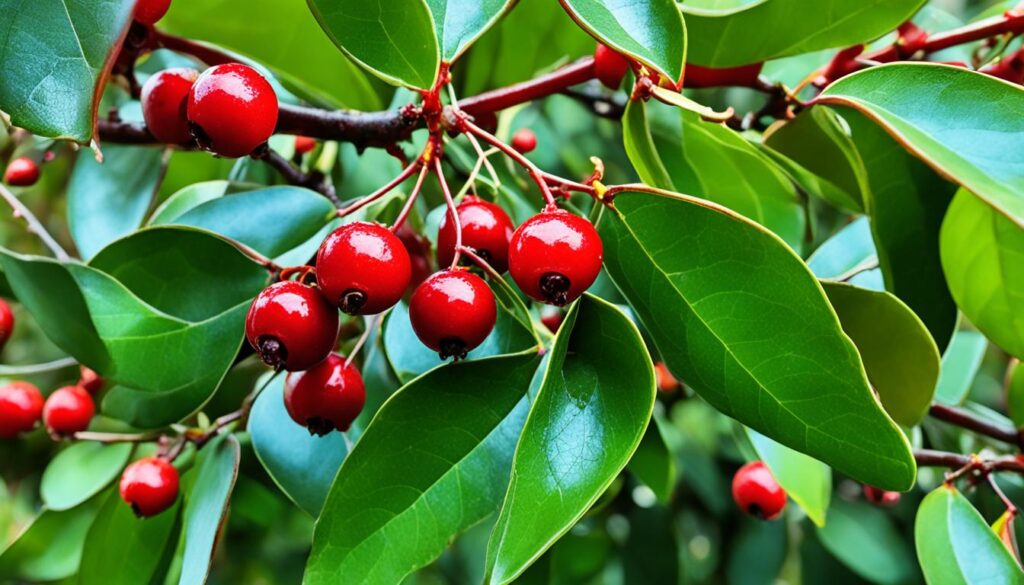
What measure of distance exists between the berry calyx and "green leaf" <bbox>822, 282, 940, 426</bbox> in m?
0.34

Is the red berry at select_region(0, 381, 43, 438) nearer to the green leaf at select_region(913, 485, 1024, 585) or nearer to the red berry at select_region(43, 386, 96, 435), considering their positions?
the red berry at select_region(43, 386, 96, 435)

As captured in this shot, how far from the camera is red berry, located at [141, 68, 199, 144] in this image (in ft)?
2.83

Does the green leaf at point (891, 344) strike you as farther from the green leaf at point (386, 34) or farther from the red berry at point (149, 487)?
the red berry at point (149, 487)

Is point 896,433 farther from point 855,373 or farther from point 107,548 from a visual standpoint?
point 107,548

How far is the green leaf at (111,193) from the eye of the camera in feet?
4.30

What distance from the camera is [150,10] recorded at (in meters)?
0.87

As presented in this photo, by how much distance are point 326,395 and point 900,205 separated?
0.63 metres

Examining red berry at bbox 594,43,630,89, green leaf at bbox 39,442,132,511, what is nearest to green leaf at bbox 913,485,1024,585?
red berry at bbox 594,43,630,89

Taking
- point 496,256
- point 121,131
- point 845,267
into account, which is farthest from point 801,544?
point 121,131

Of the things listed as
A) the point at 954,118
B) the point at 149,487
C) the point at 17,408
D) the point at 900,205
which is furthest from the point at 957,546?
the point at 17,408

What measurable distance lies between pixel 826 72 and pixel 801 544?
3.66 feet

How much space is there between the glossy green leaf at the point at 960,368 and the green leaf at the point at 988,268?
0.44 m

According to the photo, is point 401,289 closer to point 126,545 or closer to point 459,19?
point 459,19

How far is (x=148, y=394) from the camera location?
104cm
